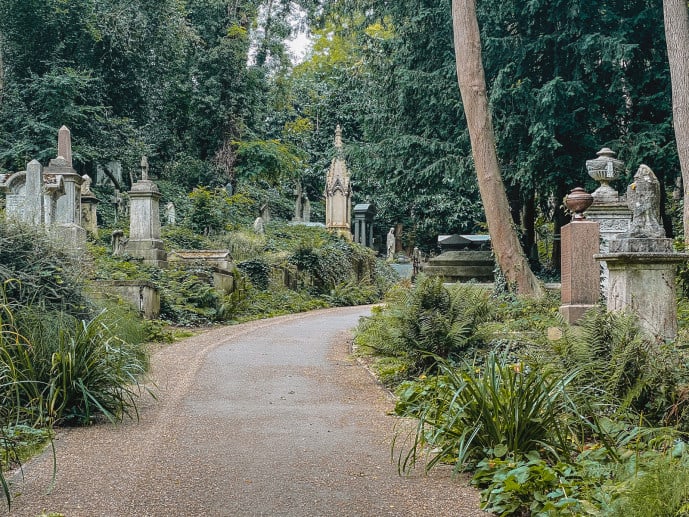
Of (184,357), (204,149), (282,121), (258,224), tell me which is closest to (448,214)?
(282,121)

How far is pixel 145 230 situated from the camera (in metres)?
15.1

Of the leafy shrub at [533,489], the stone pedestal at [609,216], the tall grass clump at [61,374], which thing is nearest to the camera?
the leafy shrub at [533,489]

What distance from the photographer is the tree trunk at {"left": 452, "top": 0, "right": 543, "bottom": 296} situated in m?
12.9

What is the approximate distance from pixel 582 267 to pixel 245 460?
23.2 feet

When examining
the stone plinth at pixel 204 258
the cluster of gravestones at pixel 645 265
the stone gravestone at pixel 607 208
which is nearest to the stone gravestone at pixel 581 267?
the stone gravestone at pixel 607 208

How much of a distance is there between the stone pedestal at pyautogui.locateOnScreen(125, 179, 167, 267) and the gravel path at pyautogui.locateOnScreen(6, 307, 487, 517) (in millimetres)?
7953

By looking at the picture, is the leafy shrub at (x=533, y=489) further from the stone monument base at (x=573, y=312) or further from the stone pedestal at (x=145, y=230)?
the stone pedestal at (x=145, y=230)

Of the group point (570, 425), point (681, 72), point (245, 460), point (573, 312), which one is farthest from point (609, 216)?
point (245, 460)

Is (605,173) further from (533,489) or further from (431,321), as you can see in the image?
(533,489)

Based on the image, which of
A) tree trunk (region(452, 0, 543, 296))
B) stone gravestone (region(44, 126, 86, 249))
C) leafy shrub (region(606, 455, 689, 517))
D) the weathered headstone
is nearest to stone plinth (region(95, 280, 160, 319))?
stone gravestone (region(44, 126, 86, 249))

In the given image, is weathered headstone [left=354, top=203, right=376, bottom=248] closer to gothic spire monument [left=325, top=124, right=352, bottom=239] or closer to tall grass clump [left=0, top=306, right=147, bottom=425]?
gothic spire monument [left=325, top=124, right=352, bottom=239]

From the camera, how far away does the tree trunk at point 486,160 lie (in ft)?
42.4

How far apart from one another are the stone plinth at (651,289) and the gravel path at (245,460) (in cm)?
256

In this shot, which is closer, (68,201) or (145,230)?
(68,201)
